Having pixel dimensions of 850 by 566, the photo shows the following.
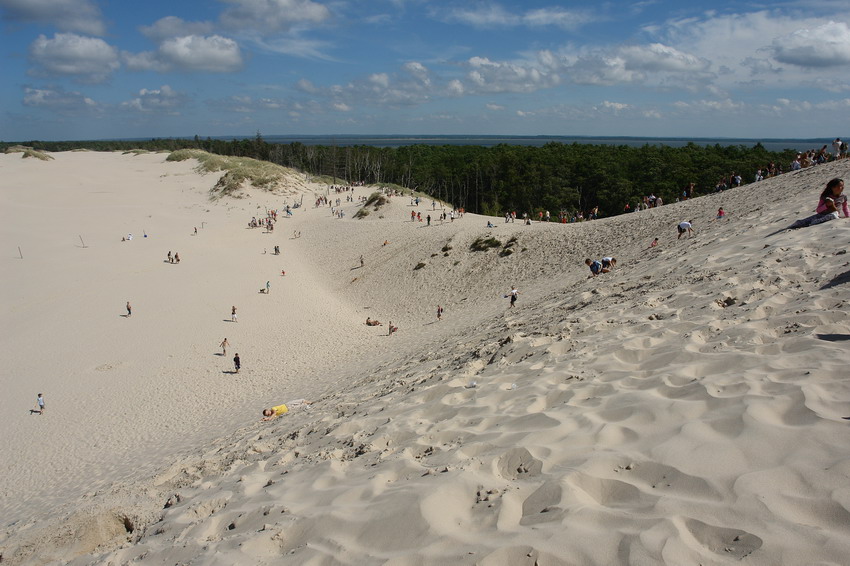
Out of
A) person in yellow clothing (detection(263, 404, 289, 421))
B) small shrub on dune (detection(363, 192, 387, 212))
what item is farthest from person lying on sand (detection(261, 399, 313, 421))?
small shrub on dune (detection(363, 192, 387, 212))

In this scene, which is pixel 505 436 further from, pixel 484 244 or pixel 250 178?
pixel 250 178

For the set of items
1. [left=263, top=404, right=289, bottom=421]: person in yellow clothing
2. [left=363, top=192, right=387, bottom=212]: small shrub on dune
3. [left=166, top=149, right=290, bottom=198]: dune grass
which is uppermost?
[left=166, top=149, right=290, bottom=198]: dune grass

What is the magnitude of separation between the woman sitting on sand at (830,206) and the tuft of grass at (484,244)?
1841cm

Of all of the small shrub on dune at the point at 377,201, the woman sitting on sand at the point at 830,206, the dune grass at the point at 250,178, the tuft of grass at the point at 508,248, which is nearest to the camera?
the woman sitting on sand at the point at 830,206

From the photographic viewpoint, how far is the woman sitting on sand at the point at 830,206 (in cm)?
980

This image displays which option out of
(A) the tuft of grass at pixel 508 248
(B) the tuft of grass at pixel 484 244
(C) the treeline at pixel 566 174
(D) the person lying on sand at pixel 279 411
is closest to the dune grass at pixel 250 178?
(C) the treeline at pixel 566 174

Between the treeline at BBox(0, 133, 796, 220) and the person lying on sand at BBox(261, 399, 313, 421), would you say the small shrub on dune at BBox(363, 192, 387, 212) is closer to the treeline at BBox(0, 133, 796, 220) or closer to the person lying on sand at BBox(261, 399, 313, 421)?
the treeline at BBox(0, 133, 796, 220)

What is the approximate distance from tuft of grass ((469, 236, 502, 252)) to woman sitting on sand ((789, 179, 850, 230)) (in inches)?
725

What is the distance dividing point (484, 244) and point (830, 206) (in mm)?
19547

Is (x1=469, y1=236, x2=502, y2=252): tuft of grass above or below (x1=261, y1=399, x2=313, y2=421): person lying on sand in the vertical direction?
above

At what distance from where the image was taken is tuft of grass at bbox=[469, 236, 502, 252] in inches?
1116

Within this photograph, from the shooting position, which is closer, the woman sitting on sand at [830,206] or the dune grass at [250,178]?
the woman sitting on sand at [830,206]

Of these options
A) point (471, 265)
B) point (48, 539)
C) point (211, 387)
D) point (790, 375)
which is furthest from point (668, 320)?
point (471, 265)

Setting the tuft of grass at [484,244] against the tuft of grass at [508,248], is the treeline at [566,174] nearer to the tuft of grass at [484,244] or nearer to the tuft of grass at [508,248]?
the tuft of grass at [484,244]
